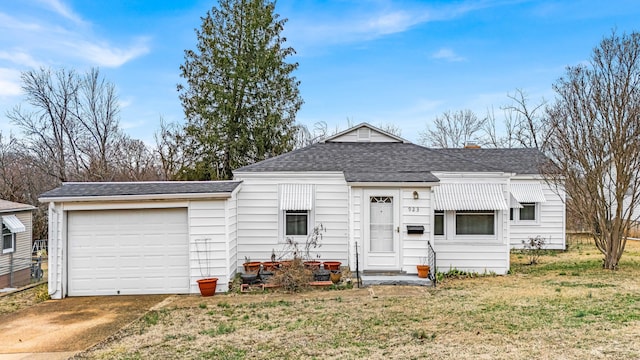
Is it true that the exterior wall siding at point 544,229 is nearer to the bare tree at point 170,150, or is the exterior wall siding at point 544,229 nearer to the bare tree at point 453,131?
the bare tree at point 170,150

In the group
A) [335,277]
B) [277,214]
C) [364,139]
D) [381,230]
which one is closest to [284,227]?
[277,214]

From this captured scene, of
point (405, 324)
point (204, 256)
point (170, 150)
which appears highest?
point (170, 150)

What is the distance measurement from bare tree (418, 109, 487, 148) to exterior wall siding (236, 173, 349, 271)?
27.4 metres

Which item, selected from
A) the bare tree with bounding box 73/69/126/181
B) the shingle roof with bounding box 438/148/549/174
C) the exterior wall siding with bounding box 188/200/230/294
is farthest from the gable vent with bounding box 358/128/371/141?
the bare tree with bounding box 73/69/126/181

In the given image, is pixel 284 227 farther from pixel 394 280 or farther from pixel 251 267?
pixel 394 280

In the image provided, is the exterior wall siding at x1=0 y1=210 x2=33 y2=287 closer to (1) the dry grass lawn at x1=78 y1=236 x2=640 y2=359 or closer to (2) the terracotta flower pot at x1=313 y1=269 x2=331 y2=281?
(1) the dry grass lawn at x1=78 y1=236 x2=640 y2=359

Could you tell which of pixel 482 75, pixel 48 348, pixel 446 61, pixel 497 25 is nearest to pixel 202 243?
pixel 48 348

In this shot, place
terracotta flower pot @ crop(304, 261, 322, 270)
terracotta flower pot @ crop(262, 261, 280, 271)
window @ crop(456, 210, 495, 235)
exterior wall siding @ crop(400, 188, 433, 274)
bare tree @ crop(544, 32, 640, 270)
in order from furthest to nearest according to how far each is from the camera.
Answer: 1. window @ crop(456, 210, 495, 235)
2. terracotta flower pot @ crop(262, 261, 280, 271)
3. bare tree @ crop(544, 32, 640, 270)
4. terracotta flower pot @ crop(304, 261, 322, 270)
5. exterior wall siding @ crop(400, 188, 433, 274)

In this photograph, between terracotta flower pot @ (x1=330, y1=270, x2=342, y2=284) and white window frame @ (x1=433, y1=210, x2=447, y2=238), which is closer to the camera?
terracotta flower pot @ (x1=330, y1=270, x2=342, y2=284)

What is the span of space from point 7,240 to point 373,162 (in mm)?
12363

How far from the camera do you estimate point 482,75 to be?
2483cm

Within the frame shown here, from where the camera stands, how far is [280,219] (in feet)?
42.0

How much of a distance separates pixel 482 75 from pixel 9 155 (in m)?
29.1

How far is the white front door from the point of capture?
439 inches
